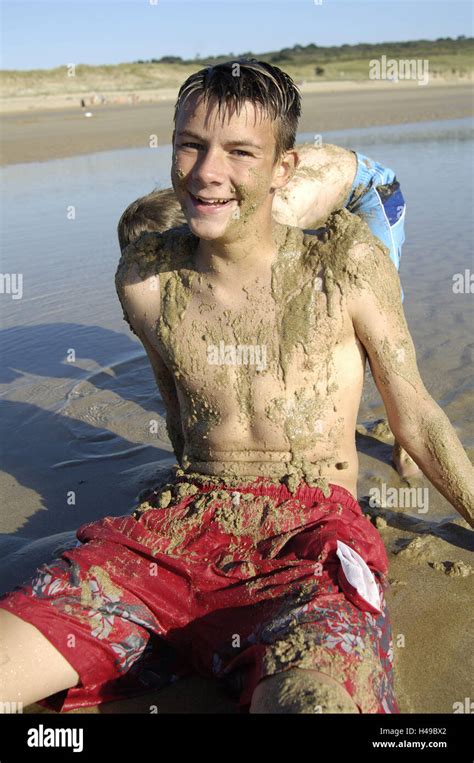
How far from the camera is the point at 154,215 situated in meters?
3.62

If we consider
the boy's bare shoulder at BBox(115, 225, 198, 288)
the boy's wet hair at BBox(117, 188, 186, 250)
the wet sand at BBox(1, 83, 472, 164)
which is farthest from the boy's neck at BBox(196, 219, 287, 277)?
the wet sand at BBox(1, 83, 472, 164)

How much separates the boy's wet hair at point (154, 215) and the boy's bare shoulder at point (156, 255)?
0.69 metres

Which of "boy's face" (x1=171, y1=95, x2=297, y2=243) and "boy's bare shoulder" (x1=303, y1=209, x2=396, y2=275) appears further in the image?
"boy's bare shoulder" (x1=303, y1=209, x2=396, y2=275)

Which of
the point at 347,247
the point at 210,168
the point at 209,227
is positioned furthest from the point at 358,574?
the point at 210,168

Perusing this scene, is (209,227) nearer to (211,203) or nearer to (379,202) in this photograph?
(211,203)

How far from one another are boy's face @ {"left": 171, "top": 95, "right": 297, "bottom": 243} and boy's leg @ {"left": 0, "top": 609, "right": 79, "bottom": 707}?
50.4 inches

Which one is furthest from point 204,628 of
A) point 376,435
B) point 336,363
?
point 376,435

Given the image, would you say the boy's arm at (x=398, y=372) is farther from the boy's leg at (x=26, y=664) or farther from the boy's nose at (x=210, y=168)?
the boy's leg at (x=26, y=664)

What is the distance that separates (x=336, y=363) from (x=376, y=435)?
1.56 metres

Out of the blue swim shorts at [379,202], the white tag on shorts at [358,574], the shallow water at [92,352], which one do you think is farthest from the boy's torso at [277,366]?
the blue swim shorts at [379,202]

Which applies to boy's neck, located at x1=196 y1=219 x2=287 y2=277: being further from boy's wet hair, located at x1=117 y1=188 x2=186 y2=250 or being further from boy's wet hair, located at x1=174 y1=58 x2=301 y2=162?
boy's wet hair, located at x1=117 y1=188 x2=186 y2=250

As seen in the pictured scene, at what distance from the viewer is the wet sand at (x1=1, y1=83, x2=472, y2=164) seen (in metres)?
17.8

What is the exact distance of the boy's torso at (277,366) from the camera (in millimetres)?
2648
